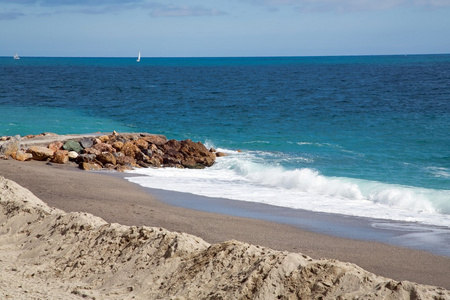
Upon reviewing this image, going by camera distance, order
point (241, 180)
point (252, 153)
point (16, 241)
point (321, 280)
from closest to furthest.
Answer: point (321, 280)
point (16, 241)
point (241, 180)
point (252, 153)

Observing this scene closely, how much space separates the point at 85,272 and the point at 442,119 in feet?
91.7

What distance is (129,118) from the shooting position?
3325cm

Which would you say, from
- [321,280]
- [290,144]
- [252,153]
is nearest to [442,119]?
[290,144]

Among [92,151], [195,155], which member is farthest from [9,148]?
[195,155]

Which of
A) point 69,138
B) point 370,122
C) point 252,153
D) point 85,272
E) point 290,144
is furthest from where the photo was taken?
point 370,122

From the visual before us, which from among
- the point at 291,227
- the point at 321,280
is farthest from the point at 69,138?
the point at 321,280

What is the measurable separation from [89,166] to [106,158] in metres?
0.84

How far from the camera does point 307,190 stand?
14.9 meters

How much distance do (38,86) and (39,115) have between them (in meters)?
24.1

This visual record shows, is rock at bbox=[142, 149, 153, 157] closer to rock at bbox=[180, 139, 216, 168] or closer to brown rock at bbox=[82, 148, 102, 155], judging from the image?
rock at bbox=[180, 139, 216, 168]

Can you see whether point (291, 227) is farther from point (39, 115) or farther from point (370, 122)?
point (39, 115)

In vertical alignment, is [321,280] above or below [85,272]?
above

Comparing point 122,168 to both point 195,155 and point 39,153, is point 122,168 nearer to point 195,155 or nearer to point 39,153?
point 39,153

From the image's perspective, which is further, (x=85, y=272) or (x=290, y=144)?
(x=290, y=144)
